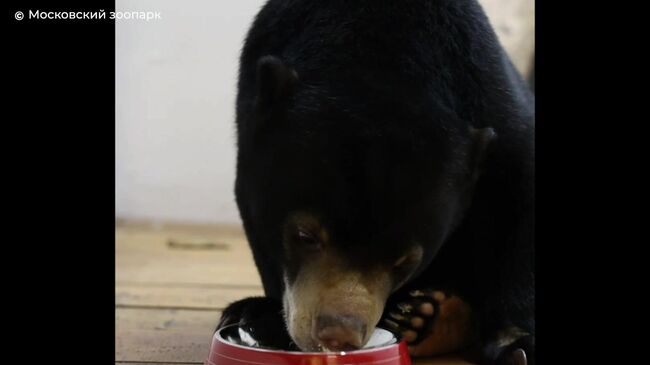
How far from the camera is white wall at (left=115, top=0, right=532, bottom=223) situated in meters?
3.73

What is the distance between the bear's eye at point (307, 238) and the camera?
195cm

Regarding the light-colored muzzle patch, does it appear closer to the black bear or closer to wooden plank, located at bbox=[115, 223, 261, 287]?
the black bear

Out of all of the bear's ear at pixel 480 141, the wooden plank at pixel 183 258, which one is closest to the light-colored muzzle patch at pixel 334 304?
the bear's ear at pixel 480 141

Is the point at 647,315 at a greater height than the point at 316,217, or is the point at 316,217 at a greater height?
the point at 647,315

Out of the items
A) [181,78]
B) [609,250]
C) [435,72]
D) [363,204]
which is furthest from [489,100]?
[181,78]

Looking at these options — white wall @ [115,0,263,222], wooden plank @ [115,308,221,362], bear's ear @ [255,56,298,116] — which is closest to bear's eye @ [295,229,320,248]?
bear's ear @ [255,56,298,116]

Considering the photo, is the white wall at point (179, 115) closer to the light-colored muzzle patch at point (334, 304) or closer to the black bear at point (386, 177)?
the black bear at point (386, 177)

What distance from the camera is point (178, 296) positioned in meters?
3.47

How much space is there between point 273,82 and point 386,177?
0.40 meters

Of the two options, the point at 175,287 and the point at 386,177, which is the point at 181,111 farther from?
the point at 386,177

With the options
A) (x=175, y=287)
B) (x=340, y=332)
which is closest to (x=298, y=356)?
(x=340, y=332)
